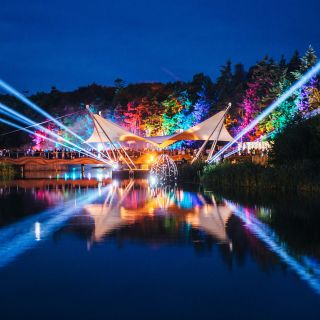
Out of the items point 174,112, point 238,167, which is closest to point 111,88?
point 174,112

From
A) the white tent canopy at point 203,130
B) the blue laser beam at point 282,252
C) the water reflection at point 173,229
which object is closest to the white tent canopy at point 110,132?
the white tent canopy at point 203,130

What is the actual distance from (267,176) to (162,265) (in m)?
15.5

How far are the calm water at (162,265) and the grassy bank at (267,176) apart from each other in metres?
6.06

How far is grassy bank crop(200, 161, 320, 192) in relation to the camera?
20.9m

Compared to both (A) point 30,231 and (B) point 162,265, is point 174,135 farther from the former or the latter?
(B) point 162,265

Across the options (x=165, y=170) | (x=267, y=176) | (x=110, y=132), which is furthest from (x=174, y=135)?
(x=267, y=176)

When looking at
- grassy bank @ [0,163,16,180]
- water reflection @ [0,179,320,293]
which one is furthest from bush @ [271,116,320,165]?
grassy bank @ [0,163,16,180]

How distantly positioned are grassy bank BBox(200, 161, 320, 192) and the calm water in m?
6.06

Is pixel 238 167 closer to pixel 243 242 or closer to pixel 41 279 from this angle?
pixel 243 242

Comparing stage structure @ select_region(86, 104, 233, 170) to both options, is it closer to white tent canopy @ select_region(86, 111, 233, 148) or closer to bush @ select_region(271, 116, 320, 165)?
white tent canopy @ select_region(86, 111, 233, 148)

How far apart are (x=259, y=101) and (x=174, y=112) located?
15.9 metres

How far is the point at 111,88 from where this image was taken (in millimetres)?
110125

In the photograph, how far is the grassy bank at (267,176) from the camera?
20.9 metres

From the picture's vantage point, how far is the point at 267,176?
22.9m
